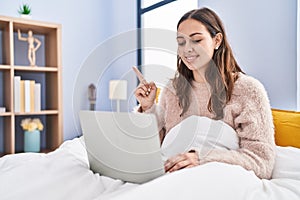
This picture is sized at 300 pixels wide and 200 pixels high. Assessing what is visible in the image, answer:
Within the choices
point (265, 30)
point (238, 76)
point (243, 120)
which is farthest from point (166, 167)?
point (265, 30)

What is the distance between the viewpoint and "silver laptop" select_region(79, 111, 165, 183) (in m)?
0.73

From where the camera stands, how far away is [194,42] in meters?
1.16

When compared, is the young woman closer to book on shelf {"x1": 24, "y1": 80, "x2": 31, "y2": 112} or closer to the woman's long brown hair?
the woman's long brown hair

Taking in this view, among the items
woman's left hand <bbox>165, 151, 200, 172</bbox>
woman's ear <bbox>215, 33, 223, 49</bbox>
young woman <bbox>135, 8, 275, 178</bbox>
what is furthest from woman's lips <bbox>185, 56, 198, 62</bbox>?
woman's left hand <bbox>165, 151, 200, 172</bbox>

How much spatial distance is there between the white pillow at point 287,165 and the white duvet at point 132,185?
107 millimetres

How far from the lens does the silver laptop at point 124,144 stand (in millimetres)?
728

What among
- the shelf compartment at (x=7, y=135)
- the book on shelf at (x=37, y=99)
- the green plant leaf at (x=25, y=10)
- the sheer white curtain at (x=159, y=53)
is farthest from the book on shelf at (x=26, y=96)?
the sheer white curtain at (x=159, y=53)

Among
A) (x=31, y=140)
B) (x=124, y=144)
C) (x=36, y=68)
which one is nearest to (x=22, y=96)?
(x=36, y=68)

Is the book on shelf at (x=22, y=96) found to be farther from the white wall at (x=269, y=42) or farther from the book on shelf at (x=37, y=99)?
the white wall at (x=269, y=42)

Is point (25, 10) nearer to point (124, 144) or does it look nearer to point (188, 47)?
point (188, 47)

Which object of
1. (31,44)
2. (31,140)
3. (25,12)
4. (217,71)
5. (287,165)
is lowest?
(31,140)

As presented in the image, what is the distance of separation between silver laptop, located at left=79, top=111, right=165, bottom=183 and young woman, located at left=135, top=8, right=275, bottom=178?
0.14m

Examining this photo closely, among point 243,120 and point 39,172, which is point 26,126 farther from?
point 243,120

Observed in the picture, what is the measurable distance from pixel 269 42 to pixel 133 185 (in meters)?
1.18
